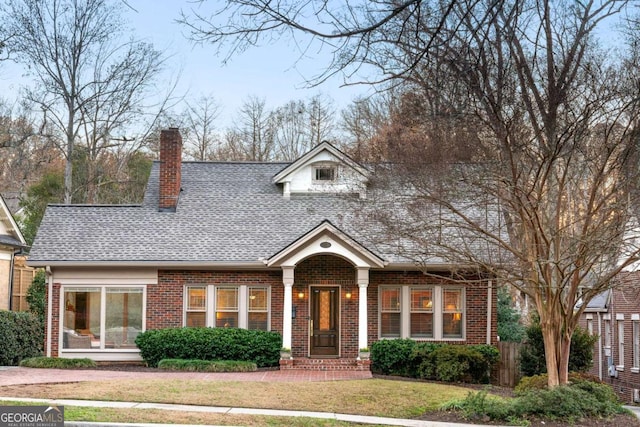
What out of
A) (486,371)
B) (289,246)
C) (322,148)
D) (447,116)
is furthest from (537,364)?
(447,116)

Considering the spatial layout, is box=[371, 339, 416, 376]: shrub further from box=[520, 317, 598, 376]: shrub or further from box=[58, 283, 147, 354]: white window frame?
box=[58, 283, 147, 354]: white window frame

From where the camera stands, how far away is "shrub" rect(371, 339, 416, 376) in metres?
22.4

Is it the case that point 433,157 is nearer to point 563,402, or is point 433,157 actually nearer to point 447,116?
point 447,116

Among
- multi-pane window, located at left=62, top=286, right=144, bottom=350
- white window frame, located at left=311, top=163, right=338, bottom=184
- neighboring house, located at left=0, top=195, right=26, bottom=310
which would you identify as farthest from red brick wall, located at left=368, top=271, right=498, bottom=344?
neighboring house, located at left=0, top=195, right=26, bottom=310

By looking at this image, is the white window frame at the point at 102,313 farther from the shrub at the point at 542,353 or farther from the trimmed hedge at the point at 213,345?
the shrub at the point at 542,353

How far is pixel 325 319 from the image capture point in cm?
2439

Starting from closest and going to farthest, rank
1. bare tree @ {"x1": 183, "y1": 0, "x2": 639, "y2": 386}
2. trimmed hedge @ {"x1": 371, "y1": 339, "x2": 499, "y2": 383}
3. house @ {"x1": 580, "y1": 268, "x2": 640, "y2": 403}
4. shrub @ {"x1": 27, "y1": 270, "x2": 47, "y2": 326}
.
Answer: bare tree @ {"x1": 183, "y1": 0, "x2": 639, "y2": 386}
trimmed hedge @ {"x1": 371, "y1": 339, "x2": 499, "y2": 383}
shrub @ {"x1": 27, "y1": 270, "x2": 47, "y2": 326}
house @ {"x1": 580, "y1": 268, "x2": 640, "y2": 403}

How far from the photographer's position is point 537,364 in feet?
70.6

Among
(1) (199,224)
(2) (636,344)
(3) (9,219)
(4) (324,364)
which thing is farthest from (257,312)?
(2) (636,344)

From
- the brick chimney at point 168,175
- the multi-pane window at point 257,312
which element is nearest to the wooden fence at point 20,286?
the brick chimney at point 168,175

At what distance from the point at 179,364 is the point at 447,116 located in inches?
473

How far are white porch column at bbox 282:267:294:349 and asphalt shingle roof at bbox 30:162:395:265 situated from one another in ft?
4.09

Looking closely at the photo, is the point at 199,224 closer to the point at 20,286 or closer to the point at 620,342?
the point at 20,286

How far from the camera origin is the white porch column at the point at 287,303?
22.6 meters
